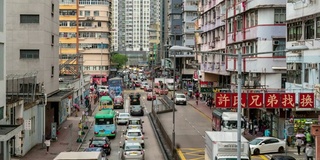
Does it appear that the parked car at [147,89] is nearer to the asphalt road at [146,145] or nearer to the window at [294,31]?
the asphalt road at [146,145]

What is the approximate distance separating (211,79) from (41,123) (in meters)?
39.0

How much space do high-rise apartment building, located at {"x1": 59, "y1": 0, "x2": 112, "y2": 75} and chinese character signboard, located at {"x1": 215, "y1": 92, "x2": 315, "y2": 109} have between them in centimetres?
6996

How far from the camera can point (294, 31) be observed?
3716cm

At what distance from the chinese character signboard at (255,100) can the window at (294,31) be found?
558cm

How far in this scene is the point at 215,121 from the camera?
43.8 m

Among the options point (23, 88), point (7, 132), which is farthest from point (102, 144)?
point (7, 132)

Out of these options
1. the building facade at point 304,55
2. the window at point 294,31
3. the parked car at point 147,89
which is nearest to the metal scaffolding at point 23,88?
the building facade at point 304,55

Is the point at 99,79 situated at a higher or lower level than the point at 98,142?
higher

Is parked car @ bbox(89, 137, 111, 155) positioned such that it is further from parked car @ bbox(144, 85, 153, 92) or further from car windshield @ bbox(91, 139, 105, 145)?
parked car @ bbox(144, 85, 153, 92)

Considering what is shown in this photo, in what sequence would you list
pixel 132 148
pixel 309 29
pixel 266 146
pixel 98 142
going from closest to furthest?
pixel 132 148
pixel 309 29
pixel 266 146
pixel 98 142

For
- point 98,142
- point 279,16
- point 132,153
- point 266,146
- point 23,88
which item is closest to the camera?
point 132,153

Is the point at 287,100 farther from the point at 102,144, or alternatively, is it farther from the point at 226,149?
the point at 102,144

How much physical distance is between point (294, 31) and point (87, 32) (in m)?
72.9

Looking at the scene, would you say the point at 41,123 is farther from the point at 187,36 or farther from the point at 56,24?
the point at 187,36
